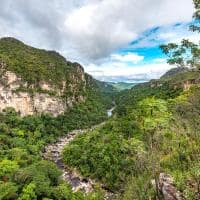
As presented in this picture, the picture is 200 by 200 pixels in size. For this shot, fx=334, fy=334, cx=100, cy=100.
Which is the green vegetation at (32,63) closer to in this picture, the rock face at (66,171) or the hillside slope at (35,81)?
the hillside slope at (35,81)

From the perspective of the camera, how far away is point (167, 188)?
23891mm

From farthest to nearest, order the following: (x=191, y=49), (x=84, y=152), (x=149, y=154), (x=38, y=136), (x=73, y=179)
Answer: (x=38, y=136)
(x=84, y=152)
(x=73, y=179)
(x=149, y=154)
(x=191, y=49)

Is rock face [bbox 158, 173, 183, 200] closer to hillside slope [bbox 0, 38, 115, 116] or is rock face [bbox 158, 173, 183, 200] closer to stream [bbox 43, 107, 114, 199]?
stream [bbox 43, 107, 114, 199]

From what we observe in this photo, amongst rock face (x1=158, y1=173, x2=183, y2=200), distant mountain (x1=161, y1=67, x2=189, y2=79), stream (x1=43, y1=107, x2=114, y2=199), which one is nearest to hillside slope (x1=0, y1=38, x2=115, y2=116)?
stream (x1=43, y1=107, x2=114, y2=199)

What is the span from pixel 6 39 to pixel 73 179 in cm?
7500

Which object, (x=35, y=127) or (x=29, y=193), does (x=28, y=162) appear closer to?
(x=29, y=193)

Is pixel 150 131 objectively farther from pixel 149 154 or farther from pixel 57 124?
pixel 57 124

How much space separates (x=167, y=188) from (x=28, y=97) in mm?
73042

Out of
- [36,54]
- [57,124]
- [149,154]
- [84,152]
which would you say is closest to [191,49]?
[149,154]

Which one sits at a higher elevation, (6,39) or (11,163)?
(6,39)

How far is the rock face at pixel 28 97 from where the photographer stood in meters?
85.4

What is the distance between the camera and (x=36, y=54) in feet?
376

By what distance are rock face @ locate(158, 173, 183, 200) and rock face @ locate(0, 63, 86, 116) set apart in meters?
63.6

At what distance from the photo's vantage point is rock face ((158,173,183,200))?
75.1ft
